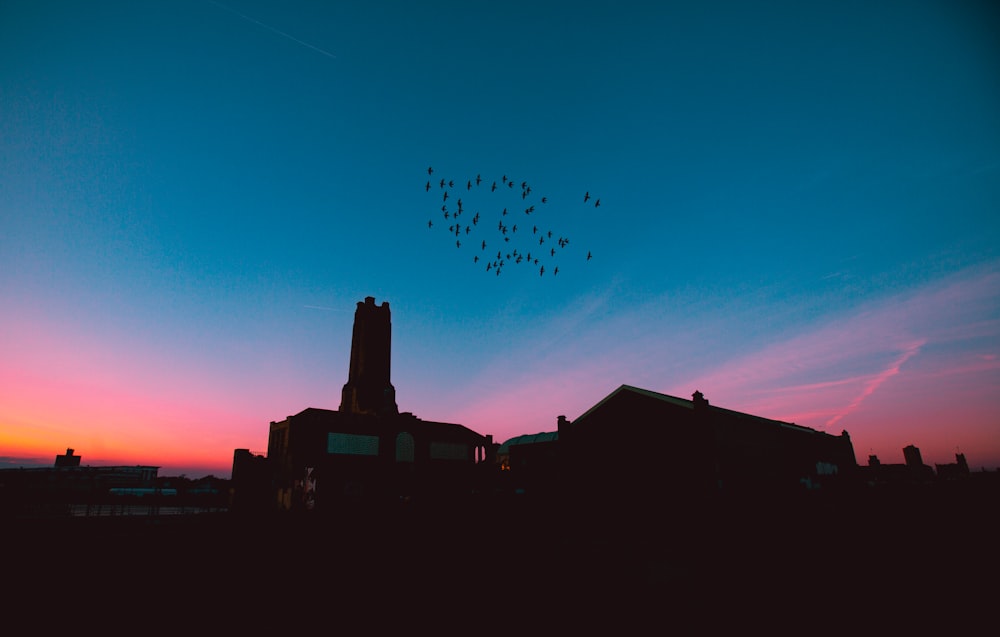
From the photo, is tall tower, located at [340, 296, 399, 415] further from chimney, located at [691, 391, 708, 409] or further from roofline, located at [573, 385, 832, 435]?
chimney, located at [691, 391, 708, 409]

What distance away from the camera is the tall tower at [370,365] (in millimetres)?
56719

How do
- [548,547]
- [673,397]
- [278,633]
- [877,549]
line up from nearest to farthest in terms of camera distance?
[278,633]
[877,549]
[548,547]
[673,397]

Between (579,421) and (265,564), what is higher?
(579,421)

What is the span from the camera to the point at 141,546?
60.7 ft

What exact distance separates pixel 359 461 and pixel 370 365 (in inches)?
665

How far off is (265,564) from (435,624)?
346 inches

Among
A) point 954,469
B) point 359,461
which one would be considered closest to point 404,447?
point 359,461

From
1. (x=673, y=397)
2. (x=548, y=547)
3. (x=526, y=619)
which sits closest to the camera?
(x=526, y=619)

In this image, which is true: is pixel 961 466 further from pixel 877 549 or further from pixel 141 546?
pixel 141 546

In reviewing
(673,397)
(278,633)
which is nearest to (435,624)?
(278,633)

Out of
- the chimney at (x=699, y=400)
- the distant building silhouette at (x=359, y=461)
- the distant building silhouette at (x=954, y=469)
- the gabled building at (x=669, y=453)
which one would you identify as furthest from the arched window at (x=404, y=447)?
the distant building silhouette at (x=954, y=469)

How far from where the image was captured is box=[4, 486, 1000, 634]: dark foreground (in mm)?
8891

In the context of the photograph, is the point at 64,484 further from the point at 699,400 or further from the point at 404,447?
the point at 699,400

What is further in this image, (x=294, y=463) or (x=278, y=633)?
(x=294, y=463)
